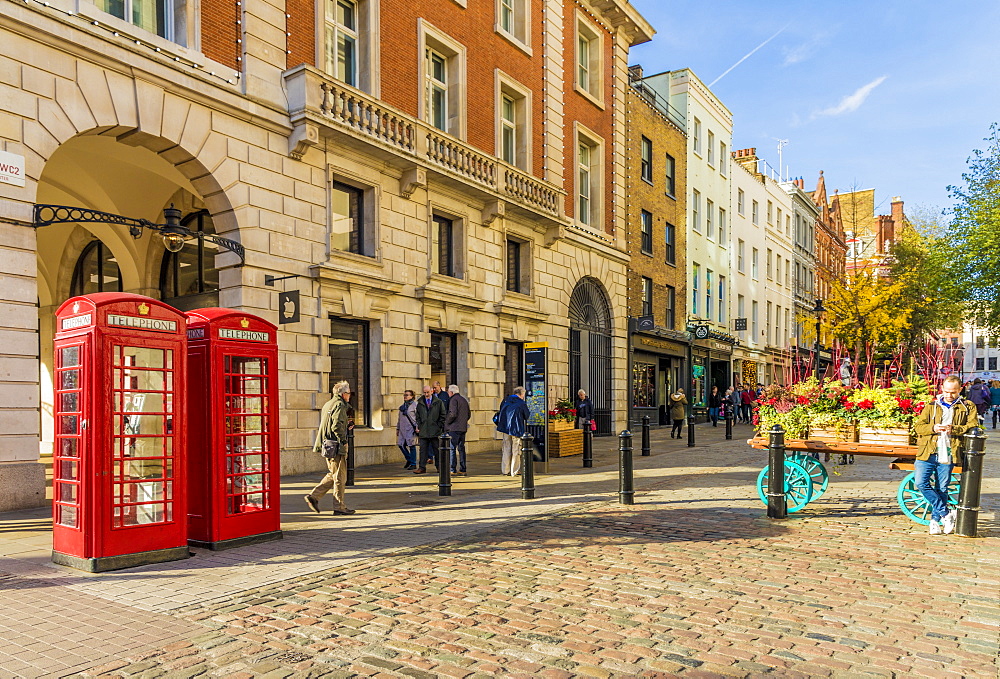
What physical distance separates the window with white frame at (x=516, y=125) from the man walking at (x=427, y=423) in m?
9.19

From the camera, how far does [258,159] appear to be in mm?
13641

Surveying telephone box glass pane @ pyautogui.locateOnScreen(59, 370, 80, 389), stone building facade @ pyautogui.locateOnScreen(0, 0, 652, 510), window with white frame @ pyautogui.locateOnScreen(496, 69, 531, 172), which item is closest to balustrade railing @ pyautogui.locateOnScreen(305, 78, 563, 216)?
stone building facade @ pyautogui.locateOnScreen(0, 0, 652, 510)

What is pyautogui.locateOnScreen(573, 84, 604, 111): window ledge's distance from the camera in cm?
2375

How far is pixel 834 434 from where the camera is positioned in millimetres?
9508

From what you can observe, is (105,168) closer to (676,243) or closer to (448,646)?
(448,646)

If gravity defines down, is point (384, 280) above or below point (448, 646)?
above

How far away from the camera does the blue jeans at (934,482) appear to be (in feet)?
27.0

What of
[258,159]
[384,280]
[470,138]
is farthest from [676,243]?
[258,159]

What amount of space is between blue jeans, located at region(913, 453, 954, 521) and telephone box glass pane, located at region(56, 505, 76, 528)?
28.0 feet

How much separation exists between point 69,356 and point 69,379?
0.20m

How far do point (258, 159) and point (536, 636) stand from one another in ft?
36.7

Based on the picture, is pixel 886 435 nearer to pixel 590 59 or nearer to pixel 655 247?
pixel 590 59

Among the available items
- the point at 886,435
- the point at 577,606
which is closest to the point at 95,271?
the point at 577,606

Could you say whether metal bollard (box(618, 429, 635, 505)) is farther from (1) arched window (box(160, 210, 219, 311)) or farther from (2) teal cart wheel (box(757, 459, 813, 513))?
(1) arched window (box(160, 210, 219, 311))
